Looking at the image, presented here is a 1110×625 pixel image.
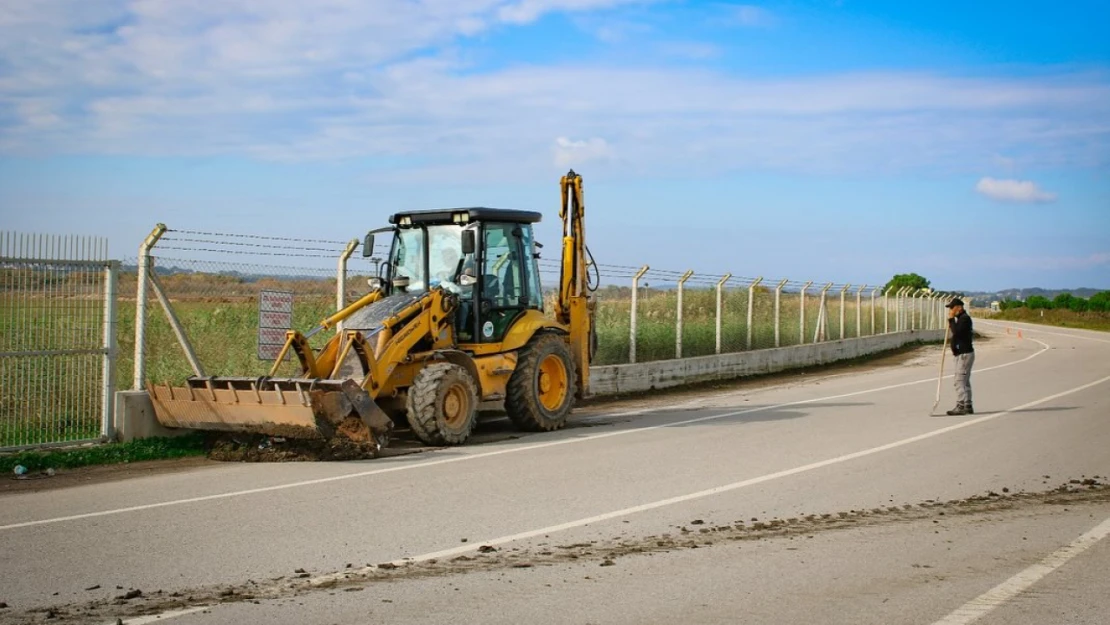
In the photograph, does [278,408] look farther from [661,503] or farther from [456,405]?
[661,503]

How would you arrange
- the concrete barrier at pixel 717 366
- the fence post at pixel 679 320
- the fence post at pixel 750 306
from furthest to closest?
the fence post at pixel 750 306
the fence post at pixel 679 320
the concrete barrier at pixel 717 366

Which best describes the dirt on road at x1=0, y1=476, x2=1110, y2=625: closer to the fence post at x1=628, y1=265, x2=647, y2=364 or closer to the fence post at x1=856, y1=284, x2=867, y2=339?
the fence post at x1=628, y1=265, x2=647, y2=364

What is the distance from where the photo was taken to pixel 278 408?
11.7 meters

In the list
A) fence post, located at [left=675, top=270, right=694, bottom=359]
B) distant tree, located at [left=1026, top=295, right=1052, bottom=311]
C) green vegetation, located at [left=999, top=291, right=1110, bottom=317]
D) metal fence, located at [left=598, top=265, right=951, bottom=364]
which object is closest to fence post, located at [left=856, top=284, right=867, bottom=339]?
metal fence, located at [left=598, top=265, right=951, bottom=364]

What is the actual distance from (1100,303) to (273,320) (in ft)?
310

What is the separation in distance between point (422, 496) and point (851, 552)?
12.4 ft

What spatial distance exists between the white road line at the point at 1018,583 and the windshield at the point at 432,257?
27.3 ft

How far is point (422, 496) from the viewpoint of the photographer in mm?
9656

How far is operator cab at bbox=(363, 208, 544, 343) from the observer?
14.2 metres

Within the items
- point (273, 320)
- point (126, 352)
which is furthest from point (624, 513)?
point (126, 352)

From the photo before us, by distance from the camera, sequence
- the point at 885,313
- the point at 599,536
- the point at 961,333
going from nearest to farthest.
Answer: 1. the point at 599,536
2. the point at 961,333
3. the point at 885,313

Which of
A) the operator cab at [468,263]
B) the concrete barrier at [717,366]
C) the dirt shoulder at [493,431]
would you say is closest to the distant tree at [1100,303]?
the concrete barrier at [717,366]

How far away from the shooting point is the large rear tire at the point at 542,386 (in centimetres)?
1444

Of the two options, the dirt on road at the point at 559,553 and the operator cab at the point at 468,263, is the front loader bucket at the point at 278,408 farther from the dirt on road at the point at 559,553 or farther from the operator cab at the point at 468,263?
the dirt on road at the point at 559,553
